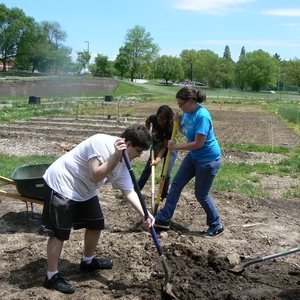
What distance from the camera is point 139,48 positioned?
9100 cm

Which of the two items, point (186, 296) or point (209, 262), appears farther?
point (209, 262)

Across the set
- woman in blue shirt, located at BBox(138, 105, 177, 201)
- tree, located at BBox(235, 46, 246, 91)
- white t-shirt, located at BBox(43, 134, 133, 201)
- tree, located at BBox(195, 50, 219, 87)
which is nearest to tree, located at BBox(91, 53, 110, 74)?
tree, located at BBox(195, 50, 219, 87)

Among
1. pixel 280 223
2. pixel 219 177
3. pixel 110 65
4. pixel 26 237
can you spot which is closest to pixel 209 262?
pixel 280 223

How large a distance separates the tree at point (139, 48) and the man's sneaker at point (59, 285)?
281 feet

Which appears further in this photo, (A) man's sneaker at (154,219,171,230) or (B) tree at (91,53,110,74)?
(B) tree at (91,53,110,74)

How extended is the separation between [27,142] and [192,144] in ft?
30.1

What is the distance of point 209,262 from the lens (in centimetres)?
462

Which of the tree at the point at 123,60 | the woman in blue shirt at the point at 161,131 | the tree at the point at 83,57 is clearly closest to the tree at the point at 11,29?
the tree at the point at 83,57

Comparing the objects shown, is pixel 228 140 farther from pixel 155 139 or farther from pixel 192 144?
pixel 192 144

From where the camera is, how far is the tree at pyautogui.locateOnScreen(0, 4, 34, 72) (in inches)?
3093

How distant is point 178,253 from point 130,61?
84.8 metres

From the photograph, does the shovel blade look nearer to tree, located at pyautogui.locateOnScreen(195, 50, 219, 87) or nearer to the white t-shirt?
the white t-shirt

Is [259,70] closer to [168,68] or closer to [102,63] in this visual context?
[168,68]

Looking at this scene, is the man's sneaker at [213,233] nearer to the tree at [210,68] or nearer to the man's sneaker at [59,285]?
the man's sneaker at [59,285]
